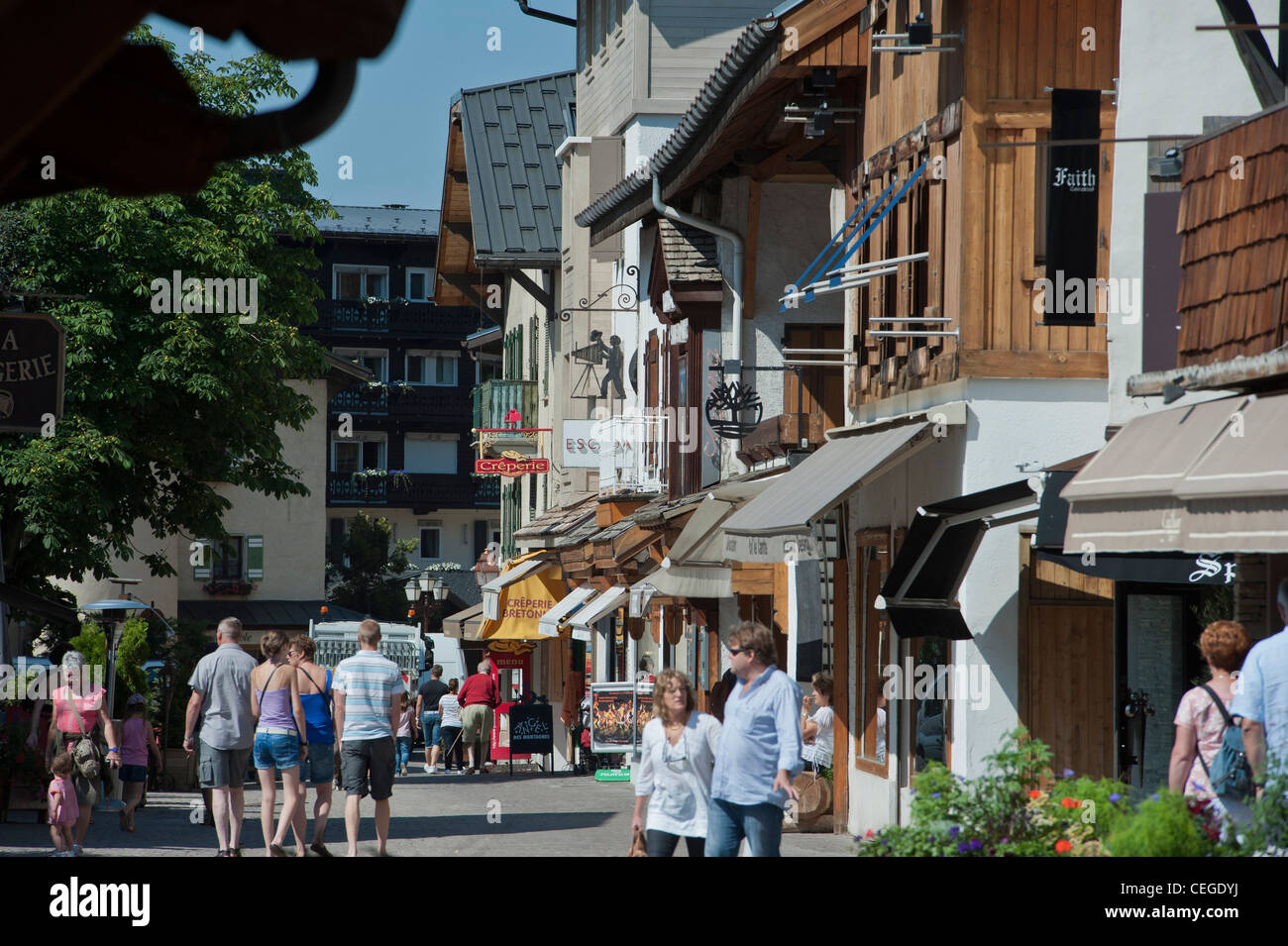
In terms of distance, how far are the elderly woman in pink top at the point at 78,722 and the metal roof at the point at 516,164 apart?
82.9 ft

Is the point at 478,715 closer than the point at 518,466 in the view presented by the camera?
Yes

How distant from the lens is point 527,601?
36.5 metres

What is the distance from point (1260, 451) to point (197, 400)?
18593 mm

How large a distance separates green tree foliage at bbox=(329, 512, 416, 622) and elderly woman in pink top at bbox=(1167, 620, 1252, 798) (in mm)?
59446

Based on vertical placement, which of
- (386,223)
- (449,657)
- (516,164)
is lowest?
(449,657)

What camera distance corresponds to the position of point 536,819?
19078 millimetres

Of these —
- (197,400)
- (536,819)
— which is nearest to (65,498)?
(197,400)

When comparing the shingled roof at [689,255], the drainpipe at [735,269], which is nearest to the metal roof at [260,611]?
the shingled roof at [689,255]

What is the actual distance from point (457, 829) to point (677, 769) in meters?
7.83

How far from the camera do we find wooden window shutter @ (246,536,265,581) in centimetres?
5916

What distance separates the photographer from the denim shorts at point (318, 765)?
46.6 ft

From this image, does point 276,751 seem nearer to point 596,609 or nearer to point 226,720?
point 226,720

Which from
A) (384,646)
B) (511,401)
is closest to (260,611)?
(384,646)
